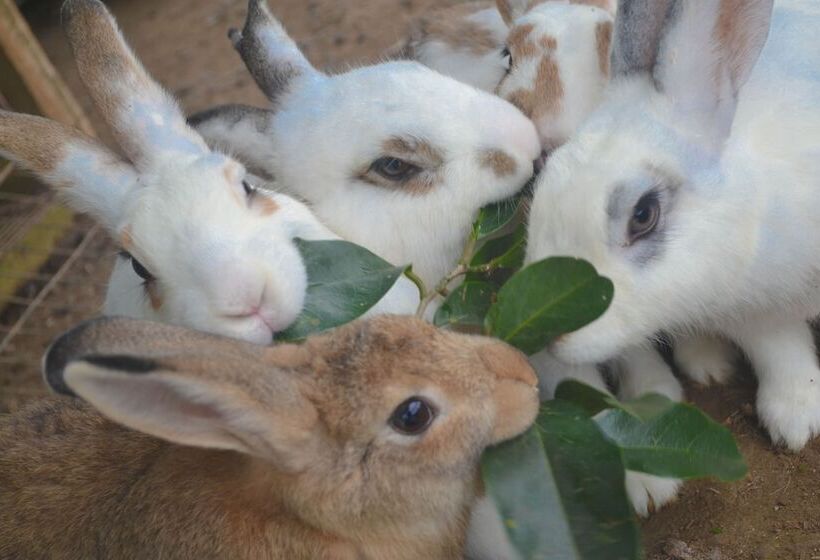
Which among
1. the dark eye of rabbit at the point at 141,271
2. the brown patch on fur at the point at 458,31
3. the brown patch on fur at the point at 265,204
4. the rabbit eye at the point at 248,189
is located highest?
the rabbit eye at the point at 248,189

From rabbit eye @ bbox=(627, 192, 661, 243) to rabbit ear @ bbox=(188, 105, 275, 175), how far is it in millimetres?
1325

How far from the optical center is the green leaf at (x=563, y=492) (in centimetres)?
185

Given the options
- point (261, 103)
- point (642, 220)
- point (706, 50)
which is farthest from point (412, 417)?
point (261, 103)

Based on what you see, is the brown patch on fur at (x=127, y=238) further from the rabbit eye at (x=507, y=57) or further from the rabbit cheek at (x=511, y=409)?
the rabbit eye at (x=507, y=57)

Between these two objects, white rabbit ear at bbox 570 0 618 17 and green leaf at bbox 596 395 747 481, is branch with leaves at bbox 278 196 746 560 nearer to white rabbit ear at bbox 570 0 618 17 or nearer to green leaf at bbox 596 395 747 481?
green leaf at bbox 596 395 747 481

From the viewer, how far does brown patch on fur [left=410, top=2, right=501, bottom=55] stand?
12.6 ft

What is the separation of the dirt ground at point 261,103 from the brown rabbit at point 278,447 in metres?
0.74

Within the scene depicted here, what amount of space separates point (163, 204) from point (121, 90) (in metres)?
0.65

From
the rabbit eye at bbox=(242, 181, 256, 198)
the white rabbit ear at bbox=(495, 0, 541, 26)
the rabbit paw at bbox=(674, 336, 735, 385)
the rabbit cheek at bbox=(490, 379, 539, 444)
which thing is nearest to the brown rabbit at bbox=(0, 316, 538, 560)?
the rabbit cheek at bbox=(490, 379, 539, 444)

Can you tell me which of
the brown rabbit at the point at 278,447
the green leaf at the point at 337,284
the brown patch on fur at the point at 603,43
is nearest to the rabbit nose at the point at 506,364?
the brown rabbit at the point at 278,447

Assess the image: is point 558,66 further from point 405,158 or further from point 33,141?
point 33,141

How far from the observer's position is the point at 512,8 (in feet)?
12.1

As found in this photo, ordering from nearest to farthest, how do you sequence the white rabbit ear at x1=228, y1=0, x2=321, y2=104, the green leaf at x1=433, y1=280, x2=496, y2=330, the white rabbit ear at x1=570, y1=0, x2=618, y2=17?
the green leaf at x1=433, y1=280, x2=496, y2=330 → the white rabbit ear at x1=228, y1=0, x2=321, y2=104 → the white rabbit ear at x1=570, y1=0, x2=618, y2=17

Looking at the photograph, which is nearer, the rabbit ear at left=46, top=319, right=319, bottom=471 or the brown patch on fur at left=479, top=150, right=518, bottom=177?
the rabbit ear at left=46, top=319, right=319, bottom=471
